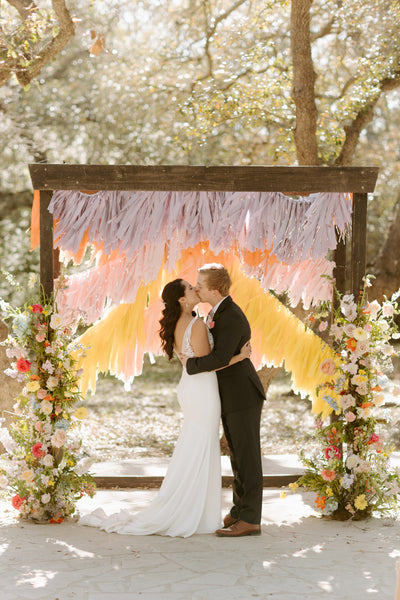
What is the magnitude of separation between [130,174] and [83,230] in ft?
1.72

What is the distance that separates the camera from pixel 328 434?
5516 mm

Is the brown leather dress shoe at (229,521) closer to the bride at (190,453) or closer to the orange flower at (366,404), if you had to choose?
the bride at (190,453)

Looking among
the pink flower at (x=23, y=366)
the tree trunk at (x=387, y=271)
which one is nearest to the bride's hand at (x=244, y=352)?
the pink flower at (x=23, y=366)

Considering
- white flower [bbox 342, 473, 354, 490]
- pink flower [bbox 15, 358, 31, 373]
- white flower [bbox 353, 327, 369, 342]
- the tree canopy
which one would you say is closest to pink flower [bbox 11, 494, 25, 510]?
pink flower [bbox 15, 358, 31, 373]

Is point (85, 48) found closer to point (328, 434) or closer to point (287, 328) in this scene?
point (287, 328)

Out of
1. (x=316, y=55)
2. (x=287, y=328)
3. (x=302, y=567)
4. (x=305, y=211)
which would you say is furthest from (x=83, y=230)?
(x=316, y=55)

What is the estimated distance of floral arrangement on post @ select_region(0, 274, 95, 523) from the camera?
5.25 m

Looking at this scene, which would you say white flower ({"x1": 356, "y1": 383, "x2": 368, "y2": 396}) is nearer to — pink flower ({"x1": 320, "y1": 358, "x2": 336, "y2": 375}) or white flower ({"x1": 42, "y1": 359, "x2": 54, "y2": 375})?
pink flower ({"x1": 320, "y1": 358, "x2": 336, "y2": 375})

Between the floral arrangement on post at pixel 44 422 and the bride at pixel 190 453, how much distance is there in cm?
44

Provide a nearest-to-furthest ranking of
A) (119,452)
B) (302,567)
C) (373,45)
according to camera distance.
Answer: (302,567) < (119,452) < (373,45)

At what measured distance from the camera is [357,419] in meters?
5.41

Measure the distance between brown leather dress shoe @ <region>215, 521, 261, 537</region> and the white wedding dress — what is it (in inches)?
4.8

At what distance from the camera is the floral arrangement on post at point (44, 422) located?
5254 millimetres

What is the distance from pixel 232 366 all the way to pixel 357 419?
1029 mm
